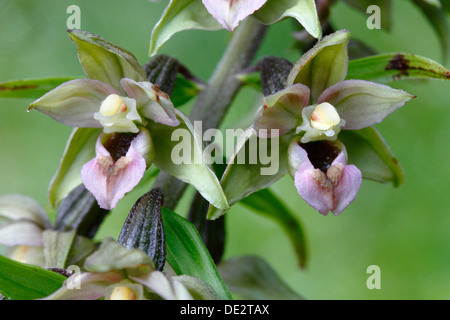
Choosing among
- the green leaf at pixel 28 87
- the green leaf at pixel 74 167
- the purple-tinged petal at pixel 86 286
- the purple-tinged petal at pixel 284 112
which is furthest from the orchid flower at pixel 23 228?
the purple-tinged petal at pixel 284 112

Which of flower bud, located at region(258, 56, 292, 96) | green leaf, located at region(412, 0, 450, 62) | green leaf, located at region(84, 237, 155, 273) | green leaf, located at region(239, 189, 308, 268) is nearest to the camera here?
green leaf, located at region(84, 237, 155, 273)

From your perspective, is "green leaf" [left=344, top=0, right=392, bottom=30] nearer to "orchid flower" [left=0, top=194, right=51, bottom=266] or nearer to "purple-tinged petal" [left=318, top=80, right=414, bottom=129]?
"purple-tinged petal" [left=318, top=80, right=414, bottom=129]

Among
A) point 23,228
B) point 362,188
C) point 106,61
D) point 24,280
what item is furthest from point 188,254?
point 362,188

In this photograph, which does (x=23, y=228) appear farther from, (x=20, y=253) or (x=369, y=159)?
(x=369, y=159)

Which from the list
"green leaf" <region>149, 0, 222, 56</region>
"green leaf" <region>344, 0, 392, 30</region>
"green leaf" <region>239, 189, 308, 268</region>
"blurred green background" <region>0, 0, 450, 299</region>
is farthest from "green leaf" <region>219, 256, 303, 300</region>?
"blurred green background" <region>0, 0, 450, 299</region>

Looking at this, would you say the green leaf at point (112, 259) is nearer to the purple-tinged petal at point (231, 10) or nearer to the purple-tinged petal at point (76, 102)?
the purple-tinged petal at point (76, 102)
